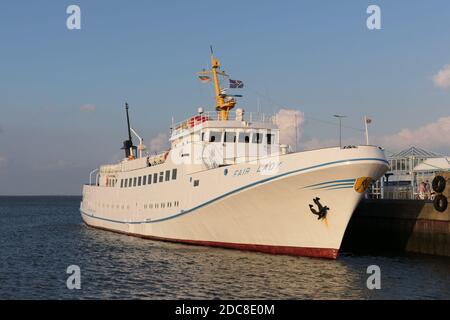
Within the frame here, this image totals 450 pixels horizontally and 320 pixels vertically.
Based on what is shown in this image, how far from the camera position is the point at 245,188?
26016mm

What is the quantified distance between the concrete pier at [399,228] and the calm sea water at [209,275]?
1395mm

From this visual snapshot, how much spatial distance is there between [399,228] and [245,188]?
1204 centimetres

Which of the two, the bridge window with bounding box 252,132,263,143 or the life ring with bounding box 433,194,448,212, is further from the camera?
the bridge window with bounding box 252,132,263,143

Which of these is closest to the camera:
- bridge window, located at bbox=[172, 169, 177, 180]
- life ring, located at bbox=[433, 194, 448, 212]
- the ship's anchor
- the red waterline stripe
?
the ship's anchor

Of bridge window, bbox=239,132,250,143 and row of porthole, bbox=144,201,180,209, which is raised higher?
bridge window, bbox=239,132,250,143

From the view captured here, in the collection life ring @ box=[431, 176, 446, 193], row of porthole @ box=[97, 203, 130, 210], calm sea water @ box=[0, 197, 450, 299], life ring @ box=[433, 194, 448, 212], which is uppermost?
life ring @ box=[431, 176, 446, 193]

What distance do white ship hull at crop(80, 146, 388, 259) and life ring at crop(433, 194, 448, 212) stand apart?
18.1ft

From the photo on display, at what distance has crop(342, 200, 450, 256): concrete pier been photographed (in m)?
28.8

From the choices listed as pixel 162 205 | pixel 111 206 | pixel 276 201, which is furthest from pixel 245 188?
pixel 111 206

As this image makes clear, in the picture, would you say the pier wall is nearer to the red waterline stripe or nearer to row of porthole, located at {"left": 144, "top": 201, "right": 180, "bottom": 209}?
the red waterline stripe

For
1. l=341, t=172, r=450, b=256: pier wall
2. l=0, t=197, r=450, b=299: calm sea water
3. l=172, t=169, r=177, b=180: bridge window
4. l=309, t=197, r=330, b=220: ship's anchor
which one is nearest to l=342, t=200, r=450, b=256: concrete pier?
l=341, t=172, r=450, b=256: pier wall

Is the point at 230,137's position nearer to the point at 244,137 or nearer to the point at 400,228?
the point at 244,137
